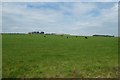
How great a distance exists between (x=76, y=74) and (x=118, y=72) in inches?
132

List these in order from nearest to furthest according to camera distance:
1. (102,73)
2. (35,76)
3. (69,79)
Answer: (69,79) < (35,76) < (102,73)

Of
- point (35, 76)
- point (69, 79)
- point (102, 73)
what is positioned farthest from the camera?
point (102, 73)

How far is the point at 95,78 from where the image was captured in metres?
14.6

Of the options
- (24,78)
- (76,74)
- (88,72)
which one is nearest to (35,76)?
(24,78)

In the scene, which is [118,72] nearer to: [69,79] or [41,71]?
[69,79]

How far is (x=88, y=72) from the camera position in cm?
1650

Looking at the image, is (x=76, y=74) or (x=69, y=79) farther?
(x=76, y=74)

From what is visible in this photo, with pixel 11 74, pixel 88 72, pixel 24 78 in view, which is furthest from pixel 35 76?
pixel 88 72

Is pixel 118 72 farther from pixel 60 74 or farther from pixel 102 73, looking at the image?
pixel 60 74

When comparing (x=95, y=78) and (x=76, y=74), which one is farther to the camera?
(x=76, y=74)

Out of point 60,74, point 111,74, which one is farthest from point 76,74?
point 111,74

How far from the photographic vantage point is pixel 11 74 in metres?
15.8

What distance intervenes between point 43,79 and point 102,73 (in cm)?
453

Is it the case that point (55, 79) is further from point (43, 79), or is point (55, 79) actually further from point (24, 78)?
point (24, 78)
